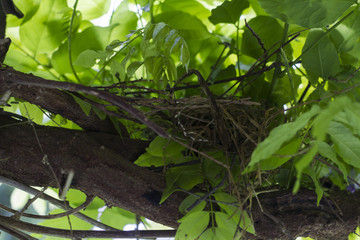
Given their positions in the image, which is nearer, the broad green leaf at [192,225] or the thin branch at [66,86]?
the thin branch at [66,86]

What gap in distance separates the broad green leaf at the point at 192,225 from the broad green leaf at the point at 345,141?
6.0 inches

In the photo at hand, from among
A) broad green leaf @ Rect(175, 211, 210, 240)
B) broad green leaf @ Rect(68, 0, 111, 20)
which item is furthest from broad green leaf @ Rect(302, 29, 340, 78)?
broad green leaf @ Rect(68, 0, 111, 20)

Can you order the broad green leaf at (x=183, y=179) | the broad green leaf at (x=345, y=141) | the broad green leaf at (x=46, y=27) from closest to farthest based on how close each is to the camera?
1. the broad green leaf at (x=345, y=141)
2. the broad green leaf at (x=183, y=179)
3. the broad green leaf at (x=46, y=27)

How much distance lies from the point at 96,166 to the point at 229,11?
287 millimetres

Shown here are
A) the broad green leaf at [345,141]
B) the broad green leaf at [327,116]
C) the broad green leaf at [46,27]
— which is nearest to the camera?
the broad green leaf at [327,116]

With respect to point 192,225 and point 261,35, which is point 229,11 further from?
point 192,225

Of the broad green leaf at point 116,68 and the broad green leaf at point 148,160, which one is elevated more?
the broad green leaf at point 116,68

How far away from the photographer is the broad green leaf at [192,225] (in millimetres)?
385

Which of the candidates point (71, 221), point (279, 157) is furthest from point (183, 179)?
point (71, 221)

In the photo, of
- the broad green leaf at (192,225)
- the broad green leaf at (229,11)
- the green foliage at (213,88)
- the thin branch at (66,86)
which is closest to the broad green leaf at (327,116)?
the green foliage at (213,88)

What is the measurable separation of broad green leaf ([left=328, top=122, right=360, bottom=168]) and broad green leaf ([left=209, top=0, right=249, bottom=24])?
0.26m

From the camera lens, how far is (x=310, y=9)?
365 millimetres

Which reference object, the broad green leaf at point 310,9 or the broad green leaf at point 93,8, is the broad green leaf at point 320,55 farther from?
the broad green leaf at point 93,8

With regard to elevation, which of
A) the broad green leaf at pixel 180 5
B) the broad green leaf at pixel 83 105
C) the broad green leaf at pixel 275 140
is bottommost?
the broad green leaf at pixel 275 140
